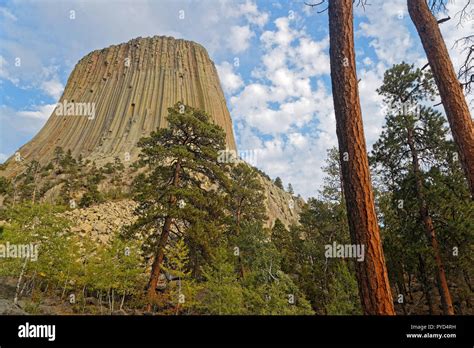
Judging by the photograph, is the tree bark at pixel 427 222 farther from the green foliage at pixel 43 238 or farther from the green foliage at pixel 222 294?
the green foliage at pixel 43 238

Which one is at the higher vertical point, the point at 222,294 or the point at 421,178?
the point at 421,178

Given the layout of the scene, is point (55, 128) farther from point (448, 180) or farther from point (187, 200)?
point (448, 180)

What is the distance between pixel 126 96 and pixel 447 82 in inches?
2383

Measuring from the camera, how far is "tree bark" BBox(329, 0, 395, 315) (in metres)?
3.77

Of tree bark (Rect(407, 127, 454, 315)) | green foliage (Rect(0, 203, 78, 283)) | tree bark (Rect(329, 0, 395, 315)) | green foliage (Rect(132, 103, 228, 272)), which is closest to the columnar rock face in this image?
green foliage (Rect(0, 203, 78, 283))

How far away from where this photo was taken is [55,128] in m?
61.4

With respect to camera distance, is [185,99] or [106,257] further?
[185,99]

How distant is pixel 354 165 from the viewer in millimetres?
4133

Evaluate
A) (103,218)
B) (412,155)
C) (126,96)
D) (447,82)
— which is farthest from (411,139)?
(126,96)

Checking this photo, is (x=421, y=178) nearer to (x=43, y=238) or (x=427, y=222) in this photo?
(x=427, y=222)

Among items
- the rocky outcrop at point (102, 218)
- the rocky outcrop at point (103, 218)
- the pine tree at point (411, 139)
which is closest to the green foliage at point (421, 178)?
the pine tree at point (411, 139)

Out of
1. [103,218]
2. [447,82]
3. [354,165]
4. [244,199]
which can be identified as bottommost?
[354,165]
